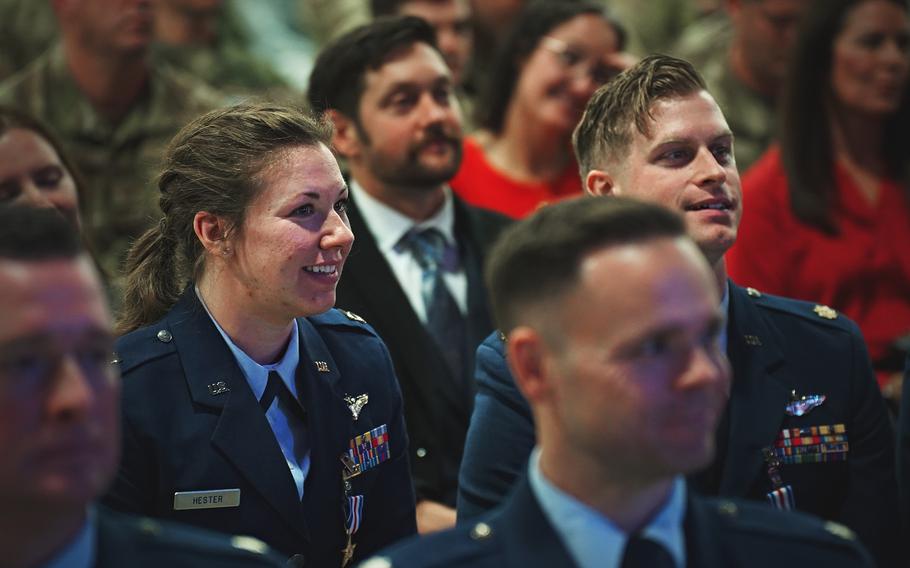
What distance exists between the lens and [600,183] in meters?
2.63

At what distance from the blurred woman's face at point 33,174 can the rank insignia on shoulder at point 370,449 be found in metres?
1.03

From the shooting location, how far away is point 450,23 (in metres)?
4.62

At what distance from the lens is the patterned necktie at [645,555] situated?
1577 millimetres

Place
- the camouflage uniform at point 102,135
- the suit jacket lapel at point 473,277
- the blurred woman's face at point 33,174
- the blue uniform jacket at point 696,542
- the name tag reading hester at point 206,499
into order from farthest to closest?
the camouflage uniform at point 102,135, the suit jacket lapel at point 473,277, the blurred woman's face at point 33,174, the name tag reading hester at point 206,499, the blue uniform jacket at point 696,542

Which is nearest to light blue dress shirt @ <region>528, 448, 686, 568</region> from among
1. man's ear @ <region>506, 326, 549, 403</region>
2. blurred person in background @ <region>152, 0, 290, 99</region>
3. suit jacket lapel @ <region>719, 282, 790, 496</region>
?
man's ear @ <region>506, 326, 549, 403</region>

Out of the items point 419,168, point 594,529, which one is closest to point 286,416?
point 594,529

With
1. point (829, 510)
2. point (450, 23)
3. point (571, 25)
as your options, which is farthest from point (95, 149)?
point (829, 510)

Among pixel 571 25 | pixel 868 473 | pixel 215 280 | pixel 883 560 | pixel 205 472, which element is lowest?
pixel 883 560

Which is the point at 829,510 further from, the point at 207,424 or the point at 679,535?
the point at 207,424

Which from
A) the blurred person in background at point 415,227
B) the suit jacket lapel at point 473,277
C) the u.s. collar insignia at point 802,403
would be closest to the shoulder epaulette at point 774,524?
the u.s. collar insignia at point 802,403

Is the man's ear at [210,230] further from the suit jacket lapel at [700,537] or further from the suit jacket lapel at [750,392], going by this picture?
the suit jacket lapel at [700,537]

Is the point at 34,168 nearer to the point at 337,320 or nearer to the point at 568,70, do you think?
the point at 337,320

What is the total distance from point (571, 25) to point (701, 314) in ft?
9.36

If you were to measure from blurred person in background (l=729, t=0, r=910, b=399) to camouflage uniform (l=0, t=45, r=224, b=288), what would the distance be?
6.47ft
